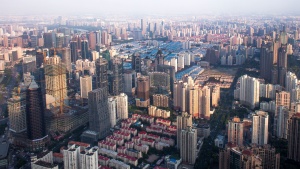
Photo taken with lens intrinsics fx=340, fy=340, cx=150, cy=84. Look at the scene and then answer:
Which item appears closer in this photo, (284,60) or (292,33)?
(284,60)

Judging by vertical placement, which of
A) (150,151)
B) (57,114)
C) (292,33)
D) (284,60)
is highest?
(292,33)

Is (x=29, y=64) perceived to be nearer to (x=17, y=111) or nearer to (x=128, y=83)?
(x=128, y=83)

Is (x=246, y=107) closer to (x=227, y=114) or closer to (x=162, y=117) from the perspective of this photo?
(x=227, y=114)

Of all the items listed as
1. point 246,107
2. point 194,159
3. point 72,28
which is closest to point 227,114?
point 246,107

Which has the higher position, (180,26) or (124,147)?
(180,26)

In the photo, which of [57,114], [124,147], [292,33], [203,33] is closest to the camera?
[124,147]

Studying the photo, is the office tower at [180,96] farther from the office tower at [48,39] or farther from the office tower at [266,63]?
the office tower at [48,39]
